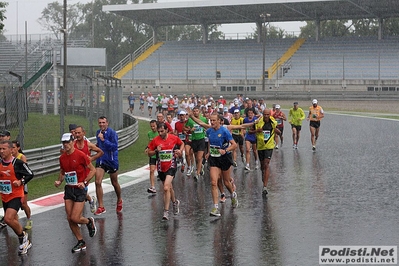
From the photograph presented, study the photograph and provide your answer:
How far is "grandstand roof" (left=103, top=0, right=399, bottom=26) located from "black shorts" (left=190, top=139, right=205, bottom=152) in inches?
1828

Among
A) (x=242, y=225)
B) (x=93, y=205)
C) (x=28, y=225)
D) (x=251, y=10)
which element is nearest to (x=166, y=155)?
(x=93, y=205)

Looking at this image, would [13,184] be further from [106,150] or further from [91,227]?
[106,150]

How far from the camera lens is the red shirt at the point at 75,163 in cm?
1018

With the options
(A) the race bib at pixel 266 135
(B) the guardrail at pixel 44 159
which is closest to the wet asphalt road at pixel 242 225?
(A) the race bib at pixel 266 135

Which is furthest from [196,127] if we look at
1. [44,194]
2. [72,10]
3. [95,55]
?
[72,10]

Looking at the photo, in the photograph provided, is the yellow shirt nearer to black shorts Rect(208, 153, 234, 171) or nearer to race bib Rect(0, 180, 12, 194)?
black shorts Rect(208, 153, 234, 171)

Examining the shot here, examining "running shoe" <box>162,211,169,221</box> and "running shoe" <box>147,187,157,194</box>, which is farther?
"running shoe" <box>147,187,157,194</box>

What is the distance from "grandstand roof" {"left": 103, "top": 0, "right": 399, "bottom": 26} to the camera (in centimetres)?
6334

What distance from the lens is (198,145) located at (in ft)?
59.0

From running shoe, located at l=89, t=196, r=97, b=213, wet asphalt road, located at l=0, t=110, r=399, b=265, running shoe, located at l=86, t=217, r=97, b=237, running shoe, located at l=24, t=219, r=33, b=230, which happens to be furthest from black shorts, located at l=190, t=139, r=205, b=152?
running shoe, located at l=86, t=217, r=97, b=237

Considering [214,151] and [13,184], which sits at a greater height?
[214,151]

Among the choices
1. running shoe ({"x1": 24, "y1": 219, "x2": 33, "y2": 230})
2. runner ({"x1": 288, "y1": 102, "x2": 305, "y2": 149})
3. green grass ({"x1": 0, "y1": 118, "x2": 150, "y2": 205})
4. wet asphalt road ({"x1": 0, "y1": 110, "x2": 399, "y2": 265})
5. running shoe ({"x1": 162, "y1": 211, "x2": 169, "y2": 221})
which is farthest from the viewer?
runner ({"x1": 288, "y1": 102, "x2": 305, "y2": 149})

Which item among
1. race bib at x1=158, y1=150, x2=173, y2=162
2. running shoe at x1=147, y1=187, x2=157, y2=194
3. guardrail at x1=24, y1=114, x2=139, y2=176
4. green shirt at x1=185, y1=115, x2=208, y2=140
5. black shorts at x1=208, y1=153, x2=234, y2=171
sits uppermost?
green shirt at x1=185, y1=115, x2=208, y2=140

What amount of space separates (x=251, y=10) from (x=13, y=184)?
60405 mm
